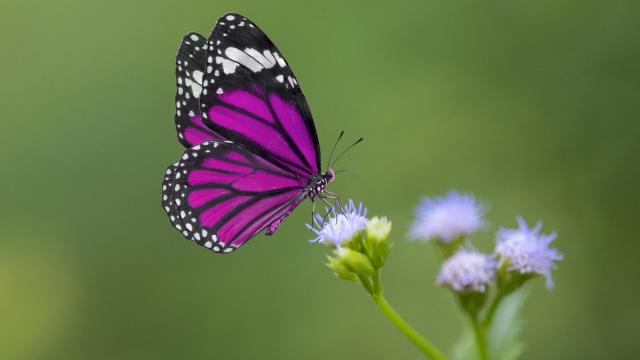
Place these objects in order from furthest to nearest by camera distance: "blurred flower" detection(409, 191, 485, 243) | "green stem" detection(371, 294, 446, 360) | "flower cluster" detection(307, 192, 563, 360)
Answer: "blurred flower" detection(409, 191, 485, 243)
"flower cluster" detection(307, 192, 563, 360)
"green stem" detection(371, 294, 446, 360)

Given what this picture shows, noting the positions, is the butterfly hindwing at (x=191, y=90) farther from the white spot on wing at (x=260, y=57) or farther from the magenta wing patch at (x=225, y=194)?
the white spot on wing at (x=260, y=57)

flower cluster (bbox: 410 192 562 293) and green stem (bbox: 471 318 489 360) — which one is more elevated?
flower cluster (bbox: 410 192 562 293)

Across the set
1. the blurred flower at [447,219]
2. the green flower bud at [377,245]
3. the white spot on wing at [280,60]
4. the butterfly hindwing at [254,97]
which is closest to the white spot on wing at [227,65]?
the butterfly hindwing at [254,97]

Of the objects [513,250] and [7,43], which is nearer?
[513,250]

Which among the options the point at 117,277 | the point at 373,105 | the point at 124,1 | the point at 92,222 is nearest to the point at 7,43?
the point at 124,1

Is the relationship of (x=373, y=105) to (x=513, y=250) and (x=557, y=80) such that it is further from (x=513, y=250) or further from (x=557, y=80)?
(x=513, y=250)

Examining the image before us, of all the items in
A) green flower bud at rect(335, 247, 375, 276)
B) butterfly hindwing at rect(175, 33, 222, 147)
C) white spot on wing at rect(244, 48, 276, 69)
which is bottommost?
green flower bud at rect(335, 247, 375, 276)

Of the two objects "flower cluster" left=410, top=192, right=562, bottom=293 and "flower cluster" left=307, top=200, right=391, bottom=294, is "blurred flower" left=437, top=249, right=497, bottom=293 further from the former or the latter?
"flower cluster" left=307, top=200, right=391, bottom=294

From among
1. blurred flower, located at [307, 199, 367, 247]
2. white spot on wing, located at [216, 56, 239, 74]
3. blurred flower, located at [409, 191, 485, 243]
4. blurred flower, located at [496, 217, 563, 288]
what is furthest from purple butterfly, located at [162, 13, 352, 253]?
blurred flower, located at [496, 217, 563, 288]

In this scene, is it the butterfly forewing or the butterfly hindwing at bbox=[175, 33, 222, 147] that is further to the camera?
the butterfly hindwing at bbox=[175, 33, 222, 147]
